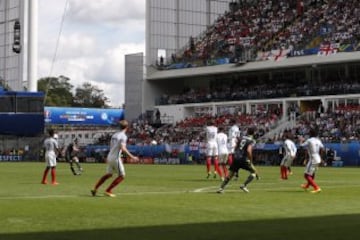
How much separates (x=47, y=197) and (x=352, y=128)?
4218 cm

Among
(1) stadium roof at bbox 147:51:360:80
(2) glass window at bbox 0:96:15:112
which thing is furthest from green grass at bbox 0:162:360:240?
(2) glass window at bbox 0:96:15:112

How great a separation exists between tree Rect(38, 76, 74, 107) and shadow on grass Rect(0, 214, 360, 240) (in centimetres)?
14165

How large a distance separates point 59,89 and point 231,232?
156 metres

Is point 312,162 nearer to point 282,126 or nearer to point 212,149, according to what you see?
point 212,149

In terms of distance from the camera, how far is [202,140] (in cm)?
6831

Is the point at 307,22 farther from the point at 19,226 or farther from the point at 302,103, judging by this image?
the point at 19,226

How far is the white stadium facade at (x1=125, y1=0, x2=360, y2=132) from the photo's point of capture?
6988 cm

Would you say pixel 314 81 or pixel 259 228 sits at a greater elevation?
pixel 314 81

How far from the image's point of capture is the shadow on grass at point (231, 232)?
1219 cm

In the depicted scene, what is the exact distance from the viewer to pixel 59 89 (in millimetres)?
165750

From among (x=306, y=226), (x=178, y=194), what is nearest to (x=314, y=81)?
(x=178, y=194)

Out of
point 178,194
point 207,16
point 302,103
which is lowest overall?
point 178,194

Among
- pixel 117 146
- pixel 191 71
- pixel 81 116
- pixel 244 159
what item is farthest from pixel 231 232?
pixel 81 116

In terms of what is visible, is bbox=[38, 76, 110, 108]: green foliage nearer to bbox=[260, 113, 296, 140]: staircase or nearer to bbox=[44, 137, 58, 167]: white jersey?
bbox=[260, 113, 296, 140]: staircase
